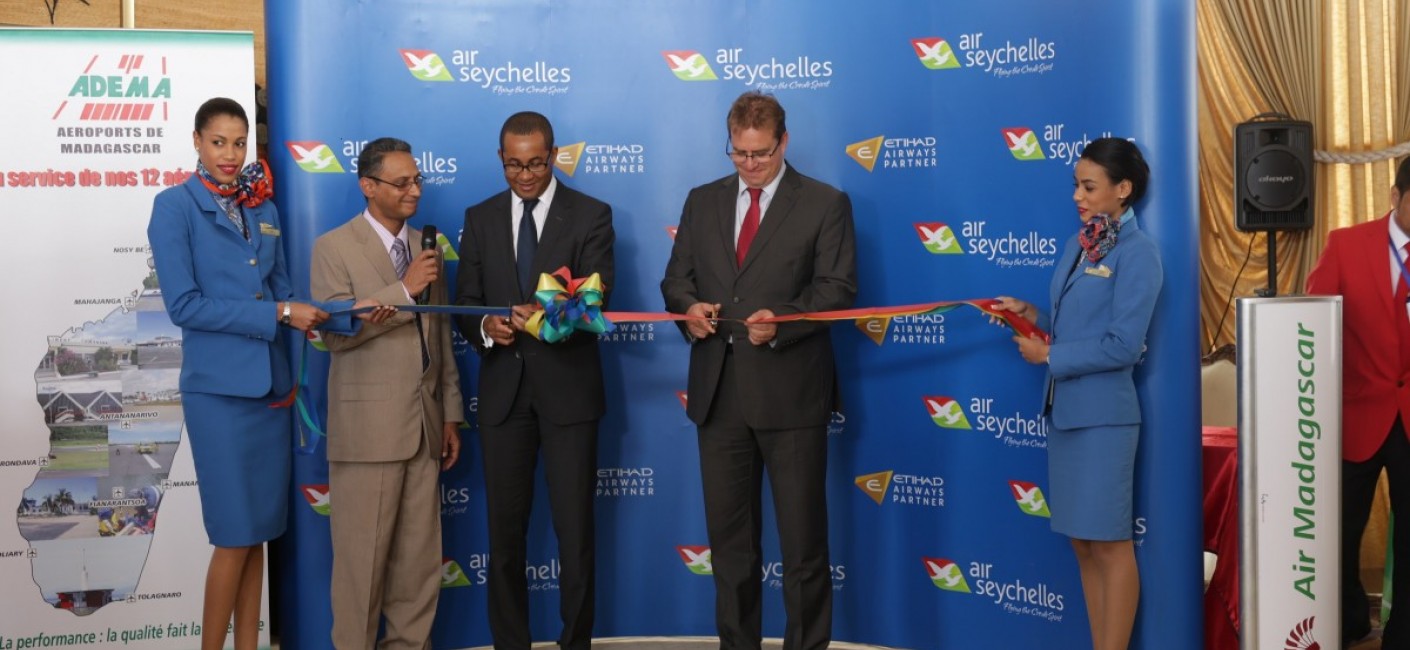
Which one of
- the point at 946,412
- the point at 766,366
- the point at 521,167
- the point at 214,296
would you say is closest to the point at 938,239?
the point at 946,412

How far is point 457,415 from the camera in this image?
4133mm

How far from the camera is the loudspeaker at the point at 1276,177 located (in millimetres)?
3564

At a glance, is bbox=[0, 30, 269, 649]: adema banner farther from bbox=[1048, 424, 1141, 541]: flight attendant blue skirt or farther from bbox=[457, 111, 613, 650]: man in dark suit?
bbox=[1048, 424, 1141, 541]: flight attendant blue skirt

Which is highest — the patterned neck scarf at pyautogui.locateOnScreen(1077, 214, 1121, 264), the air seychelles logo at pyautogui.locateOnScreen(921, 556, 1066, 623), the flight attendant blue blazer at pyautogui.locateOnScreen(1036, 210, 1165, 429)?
the patterned neck scarf at pyautogui.locateOnScreen(1077, 214, 1121, 264)

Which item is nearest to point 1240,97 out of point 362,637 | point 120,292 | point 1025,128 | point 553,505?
point 1025,128

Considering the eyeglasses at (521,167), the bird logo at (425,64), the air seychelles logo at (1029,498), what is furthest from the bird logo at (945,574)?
the bird logo at (425,64)

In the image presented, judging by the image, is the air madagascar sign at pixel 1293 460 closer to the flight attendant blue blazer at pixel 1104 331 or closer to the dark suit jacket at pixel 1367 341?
the flight attendant blue blazer at pixel 1104 331

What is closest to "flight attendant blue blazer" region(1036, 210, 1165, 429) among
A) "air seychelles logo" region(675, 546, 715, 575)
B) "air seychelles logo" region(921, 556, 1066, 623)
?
"air seychelles logo" region(921, 556, 1066, 623)

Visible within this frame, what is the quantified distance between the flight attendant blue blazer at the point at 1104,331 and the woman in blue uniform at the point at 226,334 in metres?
2.36

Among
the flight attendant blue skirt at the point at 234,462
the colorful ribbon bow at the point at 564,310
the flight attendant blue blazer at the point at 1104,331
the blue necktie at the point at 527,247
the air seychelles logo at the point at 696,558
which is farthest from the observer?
the air seychelles logo at the point at 696,558

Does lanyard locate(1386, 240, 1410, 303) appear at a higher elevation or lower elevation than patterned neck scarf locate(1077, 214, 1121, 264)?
lower

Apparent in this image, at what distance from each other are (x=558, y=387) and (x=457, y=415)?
421 millimetres

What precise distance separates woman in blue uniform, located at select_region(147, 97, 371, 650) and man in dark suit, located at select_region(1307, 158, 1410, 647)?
11.2ft

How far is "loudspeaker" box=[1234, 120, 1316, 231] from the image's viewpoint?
3.56m
